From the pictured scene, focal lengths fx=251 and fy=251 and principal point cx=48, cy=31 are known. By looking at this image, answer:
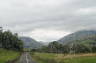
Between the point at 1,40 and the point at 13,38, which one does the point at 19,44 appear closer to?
the point at 13,38

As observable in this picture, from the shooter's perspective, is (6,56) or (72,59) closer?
(72,59)

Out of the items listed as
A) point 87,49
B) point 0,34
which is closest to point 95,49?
point 87,49

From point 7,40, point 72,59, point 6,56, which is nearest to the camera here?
point 72,59

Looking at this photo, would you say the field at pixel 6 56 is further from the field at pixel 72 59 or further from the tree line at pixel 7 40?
the tree line at pixel 7 40

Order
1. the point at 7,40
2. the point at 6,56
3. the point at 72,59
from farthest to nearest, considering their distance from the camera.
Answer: the point at 7,40 → the point at 6,56 → the point at 72,59

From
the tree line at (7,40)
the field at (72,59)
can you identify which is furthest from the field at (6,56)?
Answer: the tree line at (7,40)

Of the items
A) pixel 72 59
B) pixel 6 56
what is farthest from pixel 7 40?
pixel 72 59

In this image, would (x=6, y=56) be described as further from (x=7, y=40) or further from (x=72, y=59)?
(x=7, y=40)

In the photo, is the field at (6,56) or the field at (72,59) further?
the field at (6,56)

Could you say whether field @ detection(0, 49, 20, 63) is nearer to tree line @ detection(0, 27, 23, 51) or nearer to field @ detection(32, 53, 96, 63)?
field @ detection(32, 53, 96, 63)

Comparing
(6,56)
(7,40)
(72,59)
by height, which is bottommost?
(72,59)

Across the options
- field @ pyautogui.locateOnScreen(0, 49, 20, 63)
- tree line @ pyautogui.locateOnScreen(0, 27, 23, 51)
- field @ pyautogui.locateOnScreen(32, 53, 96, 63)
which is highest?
tree line @ pyautogui.locateOnScreen(0, 27, 23, 51)

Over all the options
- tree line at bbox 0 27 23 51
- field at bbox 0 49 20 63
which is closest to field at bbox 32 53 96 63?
field at bbox 0 49 20 63

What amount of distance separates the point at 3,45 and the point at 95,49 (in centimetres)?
7683
